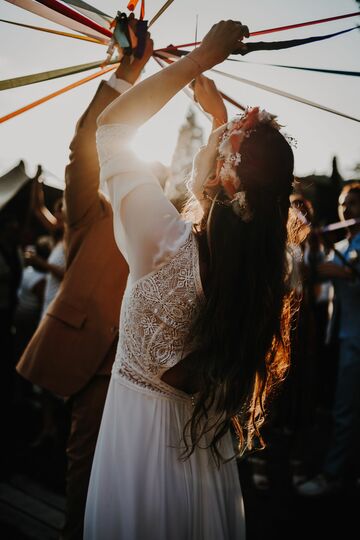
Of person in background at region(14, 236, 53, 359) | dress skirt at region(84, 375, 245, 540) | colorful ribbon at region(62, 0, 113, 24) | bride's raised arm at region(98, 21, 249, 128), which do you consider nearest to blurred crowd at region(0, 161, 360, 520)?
person in background at region(14, 236, 53, 359)

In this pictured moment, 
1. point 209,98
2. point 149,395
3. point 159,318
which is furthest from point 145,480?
point 209,98

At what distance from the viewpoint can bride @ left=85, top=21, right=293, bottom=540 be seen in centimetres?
136

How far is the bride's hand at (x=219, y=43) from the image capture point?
1.36 meters

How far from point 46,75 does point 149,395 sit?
4.18 ft

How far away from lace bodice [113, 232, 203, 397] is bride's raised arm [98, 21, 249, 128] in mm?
389

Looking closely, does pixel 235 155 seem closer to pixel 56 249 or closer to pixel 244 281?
pixel 244 281

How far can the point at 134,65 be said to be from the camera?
1637 mm

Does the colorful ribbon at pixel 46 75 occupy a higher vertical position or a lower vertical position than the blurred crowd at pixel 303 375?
higher

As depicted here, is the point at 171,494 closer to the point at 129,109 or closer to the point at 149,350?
the point at 149,350

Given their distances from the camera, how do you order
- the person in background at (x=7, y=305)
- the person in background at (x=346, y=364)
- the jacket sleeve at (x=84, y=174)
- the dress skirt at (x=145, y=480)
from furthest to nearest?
the person in background at (x=7, y=305), the person in background at (x=346, y=364), the jacket sleeve at (x=84, y=174), the dress skirt at (x=145, y=480)

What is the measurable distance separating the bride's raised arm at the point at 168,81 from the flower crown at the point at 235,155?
0.72 ft

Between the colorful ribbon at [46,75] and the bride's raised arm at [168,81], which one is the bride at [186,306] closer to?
the bride's raised arm at [168,81]

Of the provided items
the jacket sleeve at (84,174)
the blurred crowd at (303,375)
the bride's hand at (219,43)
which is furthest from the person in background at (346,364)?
the bride's hand at (219,43)

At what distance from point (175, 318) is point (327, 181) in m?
8.73
